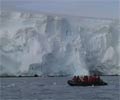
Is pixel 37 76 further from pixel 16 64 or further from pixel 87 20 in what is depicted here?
pixel 87 20

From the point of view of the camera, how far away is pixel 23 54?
238ft

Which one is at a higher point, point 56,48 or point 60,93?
point 56,48

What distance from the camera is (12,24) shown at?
77.0 m

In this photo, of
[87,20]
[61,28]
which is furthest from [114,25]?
[61,28]

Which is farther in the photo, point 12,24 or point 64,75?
point 12,24

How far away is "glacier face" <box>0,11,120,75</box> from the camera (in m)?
68.9

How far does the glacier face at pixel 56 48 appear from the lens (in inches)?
2714

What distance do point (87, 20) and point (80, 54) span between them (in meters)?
11.0

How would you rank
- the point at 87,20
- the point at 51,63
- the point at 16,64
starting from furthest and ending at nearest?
the point at 87,20, the point at 16,64, the point at 51,63

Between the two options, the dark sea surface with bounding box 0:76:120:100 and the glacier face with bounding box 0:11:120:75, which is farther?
the glacier face with bounding box 0:11:120:75

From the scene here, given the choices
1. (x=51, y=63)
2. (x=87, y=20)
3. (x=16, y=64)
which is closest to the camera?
(x=51, y=63)

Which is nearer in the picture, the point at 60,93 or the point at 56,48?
the point at 60,93

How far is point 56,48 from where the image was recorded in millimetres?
69938

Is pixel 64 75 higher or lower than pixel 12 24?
lower
